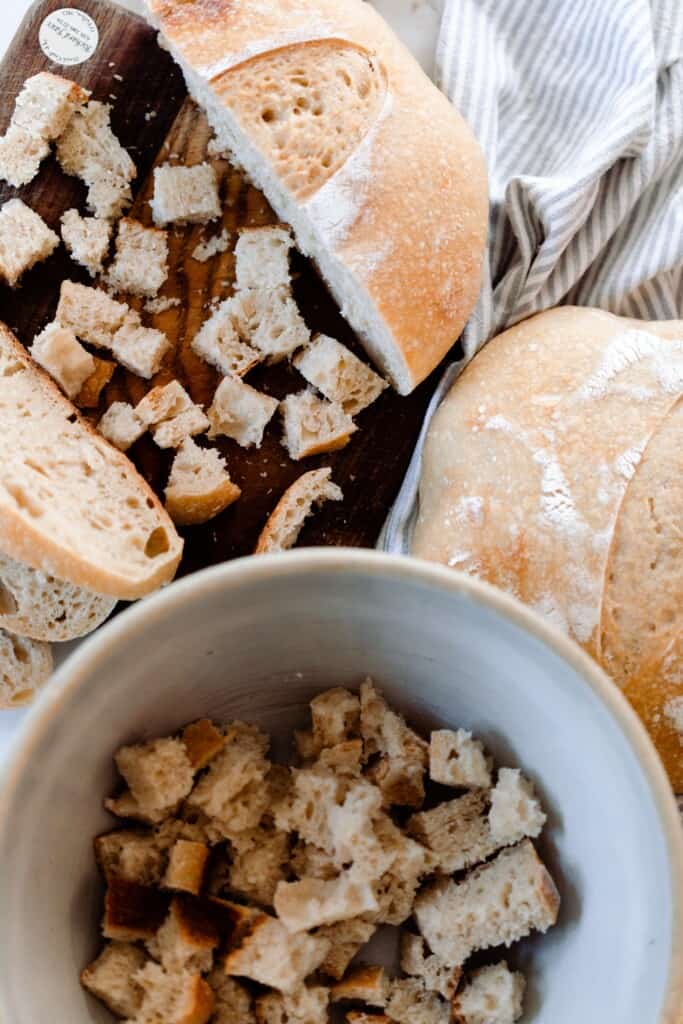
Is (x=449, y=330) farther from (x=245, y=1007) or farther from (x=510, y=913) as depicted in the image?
(x=245, y=1007)

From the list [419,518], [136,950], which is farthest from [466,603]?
[136,950]

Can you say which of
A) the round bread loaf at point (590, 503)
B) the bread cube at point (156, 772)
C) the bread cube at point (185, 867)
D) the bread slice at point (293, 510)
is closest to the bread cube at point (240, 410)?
the bread slice at point (293, 510)

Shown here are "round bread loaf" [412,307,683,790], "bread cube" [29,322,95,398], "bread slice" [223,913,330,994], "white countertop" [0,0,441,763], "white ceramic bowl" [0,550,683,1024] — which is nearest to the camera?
"white ceramic bowl" [0,550,683,1024]

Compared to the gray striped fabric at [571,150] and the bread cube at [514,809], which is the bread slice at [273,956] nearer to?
the bread cube at [514,809]

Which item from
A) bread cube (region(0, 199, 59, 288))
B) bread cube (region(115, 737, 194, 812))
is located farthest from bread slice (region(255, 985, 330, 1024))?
bread cube (region(0, 199, 59, 288))

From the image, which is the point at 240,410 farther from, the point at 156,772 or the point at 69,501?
the point at 156,772

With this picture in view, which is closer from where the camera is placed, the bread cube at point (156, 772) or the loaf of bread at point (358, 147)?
the bread cube at point (156, 772)

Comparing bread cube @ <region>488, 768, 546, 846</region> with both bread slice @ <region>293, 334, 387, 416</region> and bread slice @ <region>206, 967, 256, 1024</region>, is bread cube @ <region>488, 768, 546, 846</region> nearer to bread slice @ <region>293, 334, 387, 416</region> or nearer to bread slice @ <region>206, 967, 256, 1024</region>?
bread slice @ <region>206, 967, 256, 1024</region>
